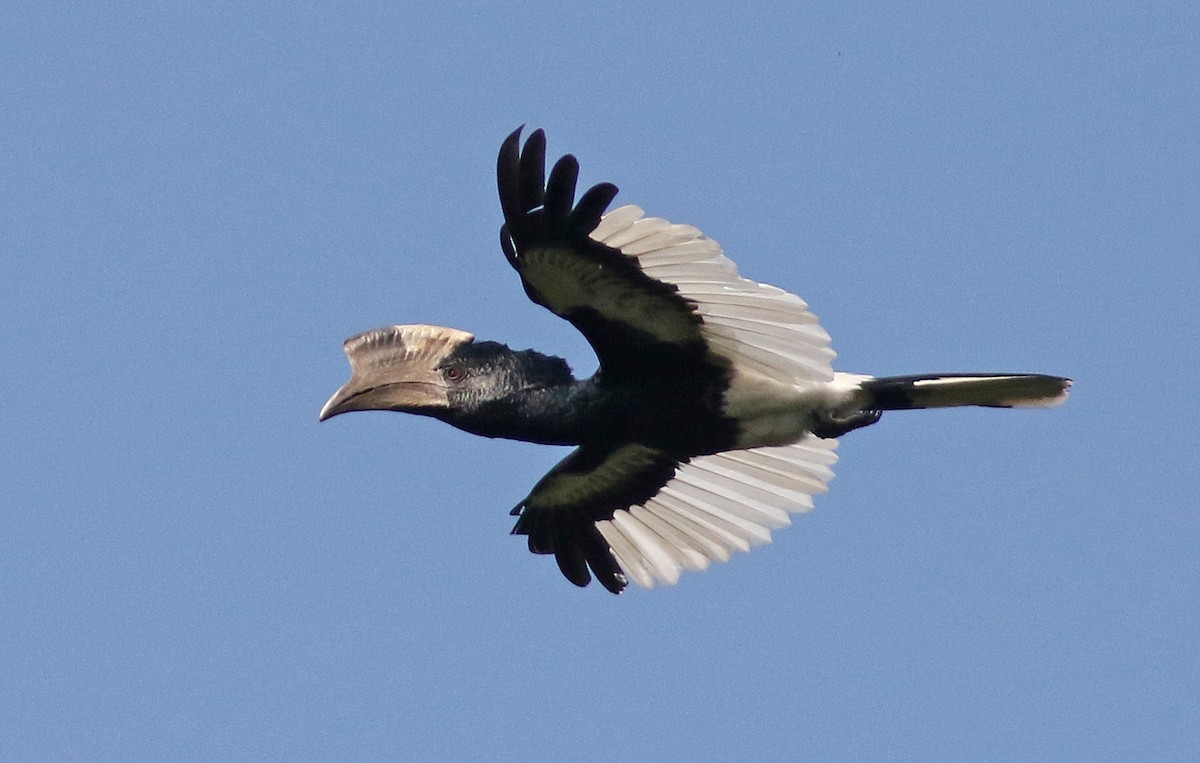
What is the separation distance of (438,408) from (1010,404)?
2.74 m

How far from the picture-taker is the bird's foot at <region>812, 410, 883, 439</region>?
9727 mm

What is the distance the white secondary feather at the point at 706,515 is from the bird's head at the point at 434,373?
110cm

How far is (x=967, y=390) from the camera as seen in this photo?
980cm

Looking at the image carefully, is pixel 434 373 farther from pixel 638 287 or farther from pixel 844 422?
pixel 844 422

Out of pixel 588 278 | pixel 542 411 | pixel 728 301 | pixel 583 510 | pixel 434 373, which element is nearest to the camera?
pixel 588 278

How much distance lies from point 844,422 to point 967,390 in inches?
24.1

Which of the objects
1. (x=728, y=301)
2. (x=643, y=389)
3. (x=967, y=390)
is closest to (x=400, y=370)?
(x=643, y=389)

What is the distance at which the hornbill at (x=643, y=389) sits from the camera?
29.3ft

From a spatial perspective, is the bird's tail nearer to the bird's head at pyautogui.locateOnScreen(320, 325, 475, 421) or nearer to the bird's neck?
the bird's neck

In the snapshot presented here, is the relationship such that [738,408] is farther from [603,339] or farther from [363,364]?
[363,364]

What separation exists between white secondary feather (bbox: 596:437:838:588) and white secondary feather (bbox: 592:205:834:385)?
0.91 meters

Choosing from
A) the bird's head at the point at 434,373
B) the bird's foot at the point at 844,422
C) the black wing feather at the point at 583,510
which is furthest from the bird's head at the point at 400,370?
the bird's foot at the point at 844,422

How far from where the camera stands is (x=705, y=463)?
34.1 feet

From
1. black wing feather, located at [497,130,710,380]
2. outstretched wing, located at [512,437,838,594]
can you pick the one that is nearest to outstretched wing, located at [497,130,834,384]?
black wing feather, located at [497,130,710,380]
